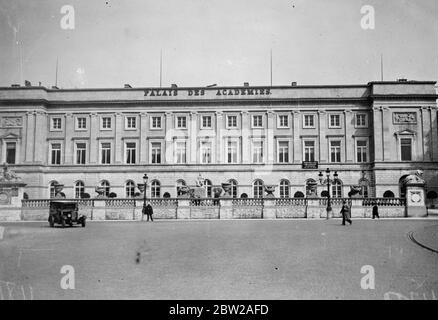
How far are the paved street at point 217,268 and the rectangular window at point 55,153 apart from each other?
111 feet

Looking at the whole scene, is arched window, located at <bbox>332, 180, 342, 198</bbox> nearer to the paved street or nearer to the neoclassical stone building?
the neoclassical stone building

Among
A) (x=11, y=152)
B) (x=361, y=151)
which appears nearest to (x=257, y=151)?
(x=361, y=151)

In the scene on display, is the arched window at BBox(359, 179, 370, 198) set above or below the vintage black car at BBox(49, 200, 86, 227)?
above

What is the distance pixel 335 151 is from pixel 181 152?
54.3ft

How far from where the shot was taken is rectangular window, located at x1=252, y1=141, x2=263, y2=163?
152 feet

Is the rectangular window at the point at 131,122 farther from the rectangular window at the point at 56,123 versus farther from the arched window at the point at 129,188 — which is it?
the rectangular window at the point at 56,123

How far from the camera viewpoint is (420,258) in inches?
437

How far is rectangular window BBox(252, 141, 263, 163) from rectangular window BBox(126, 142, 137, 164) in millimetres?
12953

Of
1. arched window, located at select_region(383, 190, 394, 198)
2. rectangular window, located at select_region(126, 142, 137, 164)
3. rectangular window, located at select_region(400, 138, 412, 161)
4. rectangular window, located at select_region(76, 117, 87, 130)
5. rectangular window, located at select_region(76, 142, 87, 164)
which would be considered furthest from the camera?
rectangular window, located at select_region(76, 117, 87, 130)

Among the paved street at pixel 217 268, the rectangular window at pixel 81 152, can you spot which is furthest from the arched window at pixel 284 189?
the paved street at pixel 217 268

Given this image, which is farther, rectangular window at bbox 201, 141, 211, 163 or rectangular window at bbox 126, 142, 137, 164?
rectangular window at bbox 126, 142, 137, 164

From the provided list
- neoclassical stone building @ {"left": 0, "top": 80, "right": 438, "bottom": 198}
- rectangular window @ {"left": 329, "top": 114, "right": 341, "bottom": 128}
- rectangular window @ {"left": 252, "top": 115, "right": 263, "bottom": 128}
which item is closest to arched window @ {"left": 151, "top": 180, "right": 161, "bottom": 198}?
neoclassical stone building @ {"left": 0, "top": 80, "right": 438, "bottom": 198}

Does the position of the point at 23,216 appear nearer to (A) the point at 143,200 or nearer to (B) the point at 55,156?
(A) the point at 143,200

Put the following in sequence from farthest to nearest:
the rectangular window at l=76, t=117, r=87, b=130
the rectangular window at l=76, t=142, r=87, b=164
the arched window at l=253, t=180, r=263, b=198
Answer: the rectangular window at l=76, t=117, r=87, b=130 < the rectangular window at l=76, t=142, r=87, b=164 < the arched window at l=253, t=180, r=263, b=198
